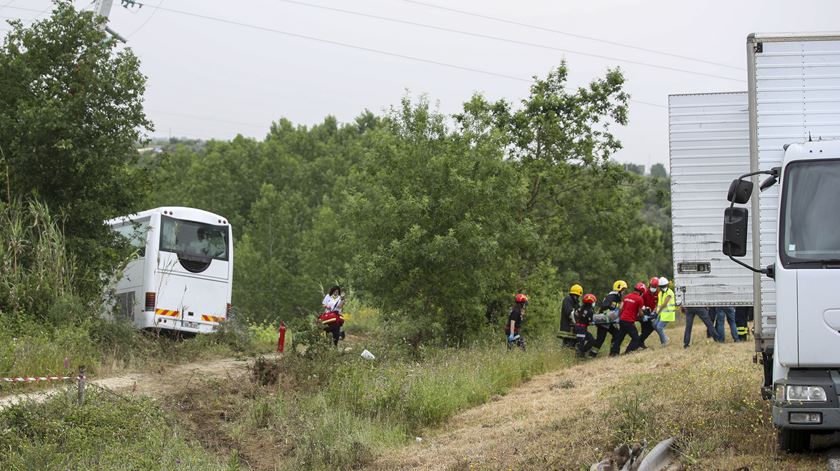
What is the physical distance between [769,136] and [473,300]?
528 inches

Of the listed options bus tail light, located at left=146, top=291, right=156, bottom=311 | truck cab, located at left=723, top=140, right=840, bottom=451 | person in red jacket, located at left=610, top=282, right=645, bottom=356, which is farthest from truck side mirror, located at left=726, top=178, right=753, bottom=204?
bus tail light, located at left=146, top=291, right=156, bottom=311

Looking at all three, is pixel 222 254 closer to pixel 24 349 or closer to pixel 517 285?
pixel 517 285

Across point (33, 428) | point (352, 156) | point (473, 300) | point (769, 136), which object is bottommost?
point (33, 428)

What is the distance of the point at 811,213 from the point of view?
9.49 metres

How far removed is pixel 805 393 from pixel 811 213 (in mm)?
1548

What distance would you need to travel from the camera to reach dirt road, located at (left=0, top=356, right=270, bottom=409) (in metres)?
15.3

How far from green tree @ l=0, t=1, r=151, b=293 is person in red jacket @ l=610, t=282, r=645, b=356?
10.1 m

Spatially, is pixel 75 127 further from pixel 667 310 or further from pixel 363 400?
pixel 667 310

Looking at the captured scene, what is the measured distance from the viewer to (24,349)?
17219 millimetres

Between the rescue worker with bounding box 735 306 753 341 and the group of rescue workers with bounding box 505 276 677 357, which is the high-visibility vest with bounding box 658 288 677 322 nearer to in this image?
the group of rescue workers with bounding box 505 276 677 357

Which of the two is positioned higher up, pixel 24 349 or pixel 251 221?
pixel 251 221

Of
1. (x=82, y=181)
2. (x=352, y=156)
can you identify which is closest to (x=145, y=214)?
(x=82, y=181)

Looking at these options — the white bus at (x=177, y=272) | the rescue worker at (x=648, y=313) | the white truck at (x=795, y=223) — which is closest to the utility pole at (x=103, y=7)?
the white bus at (x=177, y=272)

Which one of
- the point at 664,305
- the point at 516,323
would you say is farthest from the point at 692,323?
the point at 516,323
